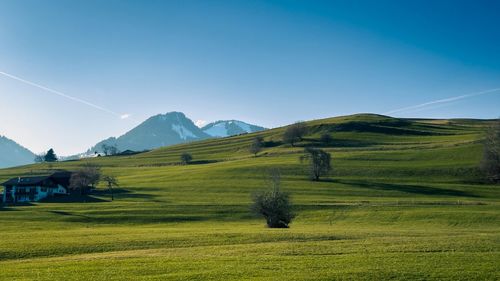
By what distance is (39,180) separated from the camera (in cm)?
12900

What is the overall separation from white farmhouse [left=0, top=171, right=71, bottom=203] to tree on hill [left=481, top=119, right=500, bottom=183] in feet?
384

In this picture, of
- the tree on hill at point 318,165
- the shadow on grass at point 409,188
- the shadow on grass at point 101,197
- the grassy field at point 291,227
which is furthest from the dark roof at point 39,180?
the shadow on grass at point 409,188

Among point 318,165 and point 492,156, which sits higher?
point 318,165

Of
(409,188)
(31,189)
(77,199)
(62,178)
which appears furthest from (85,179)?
(409,188)

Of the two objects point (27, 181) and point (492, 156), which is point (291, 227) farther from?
point (27, 181)

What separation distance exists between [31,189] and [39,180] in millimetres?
3330

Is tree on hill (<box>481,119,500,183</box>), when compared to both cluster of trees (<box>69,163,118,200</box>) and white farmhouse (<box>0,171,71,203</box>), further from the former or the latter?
white farmhouse (<box>0,171,71,203</box>)

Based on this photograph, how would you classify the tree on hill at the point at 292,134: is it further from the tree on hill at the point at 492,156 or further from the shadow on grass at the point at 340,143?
the tree on hill at the point at 492,156

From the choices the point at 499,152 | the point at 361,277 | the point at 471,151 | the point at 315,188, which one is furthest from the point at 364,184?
the point at 361,277

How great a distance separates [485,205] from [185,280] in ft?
231

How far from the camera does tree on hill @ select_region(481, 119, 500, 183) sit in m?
106

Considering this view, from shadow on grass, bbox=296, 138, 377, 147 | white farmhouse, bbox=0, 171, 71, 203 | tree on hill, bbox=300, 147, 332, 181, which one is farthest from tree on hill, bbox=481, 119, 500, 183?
white farmhouse, bbox=0, 171, 71, 203

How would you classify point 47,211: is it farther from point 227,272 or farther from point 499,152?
point 499,152

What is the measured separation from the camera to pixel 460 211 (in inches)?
2822
